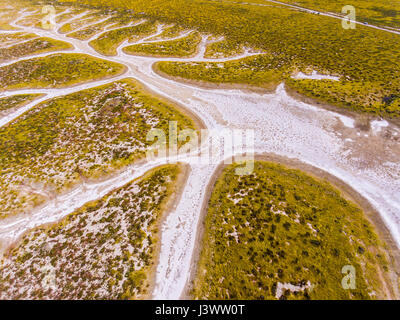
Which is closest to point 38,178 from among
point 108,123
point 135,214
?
point 108,123

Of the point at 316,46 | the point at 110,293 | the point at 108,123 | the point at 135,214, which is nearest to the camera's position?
the point at 110,293

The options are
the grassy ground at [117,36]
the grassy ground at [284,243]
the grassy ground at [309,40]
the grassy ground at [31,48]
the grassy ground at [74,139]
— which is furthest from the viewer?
the grassy ground at [117,36]

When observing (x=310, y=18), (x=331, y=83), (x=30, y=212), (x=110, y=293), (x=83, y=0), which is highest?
(x=83, y=0)

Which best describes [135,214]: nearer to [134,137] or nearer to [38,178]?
[134,137]

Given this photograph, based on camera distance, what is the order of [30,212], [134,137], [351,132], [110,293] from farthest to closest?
[134,137] < [351,132] < [30,212] < [110,293]

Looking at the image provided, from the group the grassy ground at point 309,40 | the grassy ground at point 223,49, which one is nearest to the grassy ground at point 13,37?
the grassy ground at point 309,40

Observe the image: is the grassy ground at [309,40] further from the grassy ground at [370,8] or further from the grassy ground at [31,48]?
the grassy ground at [31,48]

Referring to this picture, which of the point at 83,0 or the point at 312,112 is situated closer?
the point at 312,112

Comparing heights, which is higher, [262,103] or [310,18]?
[310,18]
